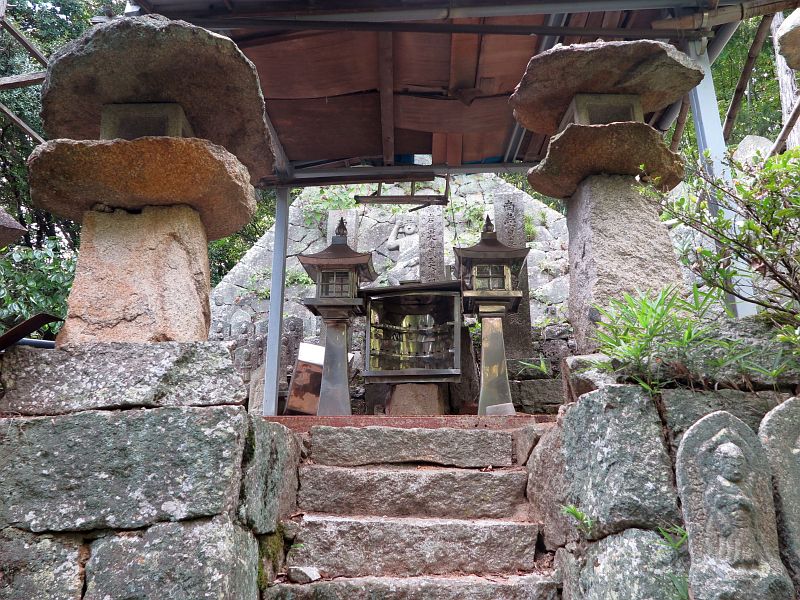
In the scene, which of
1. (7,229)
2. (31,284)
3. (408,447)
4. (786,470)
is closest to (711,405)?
Answer: (786,470)

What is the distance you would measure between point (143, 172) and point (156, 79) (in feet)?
1.75

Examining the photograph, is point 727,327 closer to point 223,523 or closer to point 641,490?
point 641,490

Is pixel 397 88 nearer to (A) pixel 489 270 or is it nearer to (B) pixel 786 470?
(A) pixel 489 270

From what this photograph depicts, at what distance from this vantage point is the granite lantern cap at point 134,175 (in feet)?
9.11

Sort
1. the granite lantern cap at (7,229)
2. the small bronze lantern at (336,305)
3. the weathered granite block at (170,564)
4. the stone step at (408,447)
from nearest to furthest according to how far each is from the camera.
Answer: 1. the weathered granite block at (170,564)
2. the stone step at (408,447)
3. the granite lantern cap at (7,229)
4. the small bronze lantern at (336,305)

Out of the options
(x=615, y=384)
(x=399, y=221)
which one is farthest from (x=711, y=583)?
(x=399, y=221)

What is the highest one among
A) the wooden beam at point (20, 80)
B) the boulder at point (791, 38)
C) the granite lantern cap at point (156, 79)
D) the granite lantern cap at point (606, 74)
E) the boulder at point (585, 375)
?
the wooden beam at point (20, 80)

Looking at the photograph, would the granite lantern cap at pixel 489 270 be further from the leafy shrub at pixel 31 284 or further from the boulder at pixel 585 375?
the leafy shrub at pixel 31 284

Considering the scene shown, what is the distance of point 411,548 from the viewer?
2623mm

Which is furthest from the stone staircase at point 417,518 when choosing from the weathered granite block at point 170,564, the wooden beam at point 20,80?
the wooden beam at point 20,80

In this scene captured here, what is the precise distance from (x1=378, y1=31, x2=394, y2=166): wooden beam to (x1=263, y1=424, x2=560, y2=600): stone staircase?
3.09 metres

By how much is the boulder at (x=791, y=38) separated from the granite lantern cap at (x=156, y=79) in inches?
127

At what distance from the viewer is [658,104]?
3682mm

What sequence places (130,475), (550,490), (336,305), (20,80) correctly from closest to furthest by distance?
(130,475)
(550,490)
(20,80)
(336,305)
